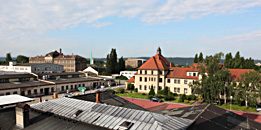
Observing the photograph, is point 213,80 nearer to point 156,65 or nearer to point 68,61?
point 156,65

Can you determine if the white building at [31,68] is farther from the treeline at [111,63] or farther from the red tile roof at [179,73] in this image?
the red tile roof at [179,73]

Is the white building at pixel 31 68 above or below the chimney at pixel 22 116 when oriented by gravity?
above

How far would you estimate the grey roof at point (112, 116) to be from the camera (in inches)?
457

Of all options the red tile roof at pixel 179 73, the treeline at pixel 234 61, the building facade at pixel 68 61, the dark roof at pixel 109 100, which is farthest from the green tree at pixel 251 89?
the building facade at pixel 68 61

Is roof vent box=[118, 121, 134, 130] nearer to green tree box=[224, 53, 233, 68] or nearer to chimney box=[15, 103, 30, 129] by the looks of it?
chimney box=[15, 103, 30, 129]

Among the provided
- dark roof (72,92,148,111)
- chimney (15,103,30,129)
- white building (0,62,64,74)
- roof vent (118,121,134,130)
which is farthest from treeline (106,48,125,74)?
roof vent (118,121,134,130)

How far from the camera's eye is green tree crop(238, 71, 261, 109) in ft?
109

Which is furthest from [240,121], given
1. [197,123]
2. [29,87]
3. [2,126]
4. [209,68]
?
[29,87]

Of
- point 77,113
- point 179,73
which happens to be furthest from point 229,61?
point 77,113

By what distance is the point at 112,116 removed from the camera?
512 inches

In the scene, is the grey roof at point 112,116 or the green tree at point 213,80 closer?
the grey roof at point 112,116

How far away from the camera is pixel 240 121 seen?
15438 mm

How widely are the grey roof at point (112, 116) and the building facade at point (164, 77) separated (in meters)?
38.3

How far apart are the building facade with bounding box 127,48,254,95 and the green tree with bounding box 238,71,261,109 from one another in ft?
48.2
